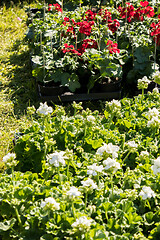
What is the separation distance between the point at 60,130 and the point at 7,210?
79 centimetres

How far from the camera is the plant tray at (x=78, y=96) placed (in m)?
3.92

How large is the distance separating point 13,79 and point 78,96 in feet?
3.51

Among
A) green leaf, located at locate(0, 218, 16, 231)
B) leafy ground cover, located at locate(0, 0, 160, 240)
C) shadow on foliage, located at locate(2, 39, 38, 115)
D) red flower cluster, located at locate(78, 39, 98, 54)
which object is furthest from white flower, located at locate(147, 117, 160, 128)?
shadow on foliage, located at locate(2, 39, 38, 115)

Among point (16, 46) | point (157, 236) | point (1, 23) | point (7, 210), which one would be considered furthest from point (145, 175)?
point (1, 23)

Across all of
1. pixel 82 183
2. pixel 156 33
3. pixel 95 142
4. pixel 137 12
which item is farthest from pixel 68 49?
pixel 82 183

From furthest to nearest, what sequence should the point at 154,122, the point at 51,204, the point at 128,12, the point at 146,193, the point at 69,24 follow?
the point at 128,12, the point at 69,24, the point at 154,122, the point at 146,193, the point at 51,204

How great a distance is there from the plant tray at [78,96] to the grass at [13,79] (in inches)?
9.2

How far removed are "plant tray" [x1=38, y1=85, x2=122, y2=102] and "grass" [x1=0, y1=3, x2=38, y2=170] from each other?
9.2 inches

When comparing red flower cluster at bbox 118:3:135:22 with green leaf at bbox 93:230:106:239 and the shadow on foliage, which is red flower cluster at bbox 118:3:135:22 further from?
green leaf at bbox 93:230:106:239

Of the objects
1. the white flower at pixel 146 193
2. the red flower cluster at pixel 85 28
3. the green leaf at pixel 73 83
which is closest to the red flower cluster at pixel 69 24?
the red flower cluster at pixel 85 28

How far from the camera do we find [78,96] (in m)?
3.95

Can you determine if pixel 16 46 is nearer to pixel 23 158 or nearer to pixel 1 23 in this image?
pixel 1 23

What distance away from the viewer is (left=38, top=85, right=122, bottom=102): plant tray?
392 centimetres

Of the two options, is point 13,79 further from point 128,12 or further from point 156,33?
point 156,33
